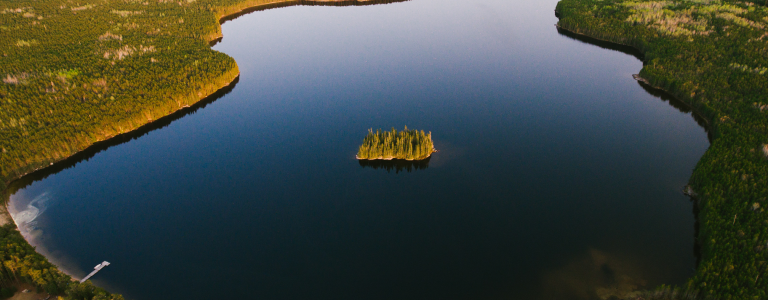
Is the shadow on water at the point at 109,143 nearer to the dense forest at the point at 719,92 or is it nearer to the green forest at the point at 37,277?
the green forest at the point at 37,277

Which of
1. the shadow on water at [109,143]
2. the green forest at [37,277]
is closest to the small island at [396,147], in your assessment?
the green forest at [37,277]

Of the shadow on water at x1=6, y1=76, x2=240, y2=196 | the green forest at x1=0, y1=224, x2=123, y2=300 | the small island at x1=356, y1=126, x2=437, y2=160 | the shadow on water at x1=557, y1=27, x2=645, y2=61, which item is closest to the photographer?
the green forest at x1=0, y1=224, x2=123, y2=300

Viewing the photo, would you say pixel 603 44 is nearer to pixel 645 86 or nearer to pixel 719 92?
pixel 645 86

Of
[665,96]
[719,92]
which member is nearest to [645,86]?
[665,96]

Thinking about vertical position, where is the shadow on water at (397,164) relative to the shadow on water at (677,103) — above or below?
below

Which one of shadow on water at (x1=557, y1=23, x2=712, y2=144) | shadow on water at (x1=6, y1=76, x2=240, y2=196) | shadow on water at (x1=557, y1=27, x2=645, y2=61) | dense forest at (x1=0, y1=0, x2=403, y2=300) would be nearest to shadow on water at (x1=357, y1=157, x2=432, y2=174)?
dense forest at (x1=0, y1=0, x2=403, y2=300)

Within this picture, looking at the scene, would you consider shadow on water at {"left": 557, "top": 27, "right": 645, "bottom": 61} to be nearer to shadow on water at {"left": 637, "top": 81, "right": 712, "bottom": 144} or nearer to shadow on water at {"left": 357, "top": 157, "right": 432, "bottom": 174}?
shadow on water at {"left": 637, "top": 81, "right": 712, "bottom": 144}

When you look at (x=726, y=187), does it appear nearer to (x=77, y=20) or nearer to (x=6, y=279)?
(x=6, y=279)

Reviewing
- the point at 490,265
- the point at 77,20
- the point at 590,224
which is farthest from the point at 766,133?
the point at 77,20
